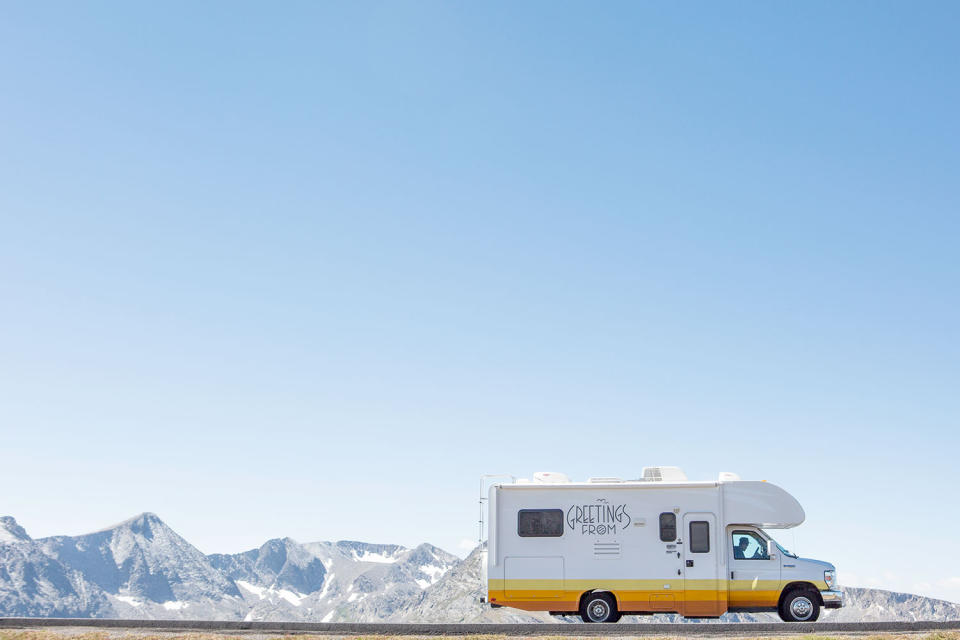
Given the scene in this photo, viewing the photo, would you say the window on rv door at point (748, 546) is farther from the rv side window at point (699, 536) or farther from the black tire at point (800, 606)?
the black tire at point (800, 606)

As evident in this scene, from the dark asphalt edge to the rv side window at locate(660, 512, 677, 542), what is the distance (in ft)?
9.69

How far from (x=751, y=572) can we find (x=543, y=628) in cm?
688

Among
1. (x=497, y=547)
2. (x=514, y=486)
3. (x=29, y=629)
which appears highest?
(x=514, y=486)

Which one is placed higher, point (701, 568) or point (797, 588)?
point (701, 568)

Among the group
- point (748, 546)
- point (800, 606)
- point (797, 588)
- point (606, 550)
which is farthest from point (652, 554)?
point (800, 606)

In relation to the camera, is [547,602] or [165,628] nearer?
[165,628]

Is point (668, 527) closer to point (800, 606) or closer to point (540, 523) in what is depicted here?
point (540, 523)

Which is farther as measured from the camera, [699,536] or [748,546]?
[748,546]

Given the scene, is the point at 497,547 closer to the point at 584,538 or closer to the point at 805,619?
the point at 584,538

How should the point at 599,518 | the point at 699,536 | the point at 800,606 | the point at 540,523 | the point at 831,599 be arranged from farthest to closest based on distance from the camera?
the point at 540,523 < the point at 599,518 < the point at 699,536 < the point at 831,599 < the point at 800,606

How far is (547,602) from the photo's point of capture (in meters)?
25.9

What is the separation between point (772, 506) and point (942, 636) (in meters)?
5.82

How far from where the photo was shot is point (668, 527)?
85.1 ft

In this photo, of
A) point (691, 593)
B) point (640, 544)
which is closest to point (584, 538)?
point (640, 544)
